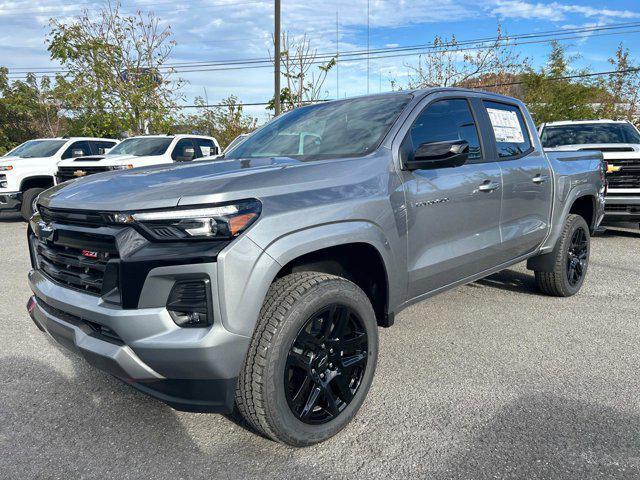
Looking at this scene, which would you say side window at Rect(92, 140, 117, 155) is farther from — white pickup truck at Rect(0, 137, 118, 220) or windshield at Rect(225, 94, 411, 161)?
windshield at Rect(225, 94, 411, 161)

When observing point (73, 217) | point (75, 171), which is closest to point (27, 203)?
point (75, 171)

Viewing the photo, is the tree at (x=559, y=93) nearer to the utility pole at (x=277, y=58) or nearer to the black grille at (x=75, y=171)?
the utility pole at (x=277, y=58)

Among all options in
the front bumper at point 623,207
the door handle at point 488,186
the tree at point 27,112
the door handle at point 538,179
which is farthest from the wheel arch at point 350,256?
the tree at point 27,112

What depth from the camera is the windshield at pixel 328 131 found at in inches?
121

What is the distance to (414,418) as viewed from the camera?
2760 mm

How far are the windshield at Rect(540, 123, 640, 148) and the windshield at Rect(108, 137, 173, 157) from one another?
25.6ft

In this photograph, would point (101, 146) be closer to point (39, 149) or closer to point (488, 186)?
point (39, 149)

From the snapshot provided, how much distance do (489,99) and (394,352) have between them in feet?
7.04

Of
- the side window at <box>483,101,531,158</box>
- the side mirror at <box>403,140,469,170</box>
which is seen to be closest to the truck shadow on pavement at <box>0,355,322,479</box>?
the side mirror at <box>403,140,469,170</box>

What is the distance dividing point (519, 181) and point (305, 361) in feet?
8.10

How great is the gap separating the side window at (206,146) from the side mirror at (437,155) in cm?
918

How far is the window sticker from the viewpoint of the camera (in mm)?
3979

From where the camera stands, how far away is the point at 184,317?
2082 mm

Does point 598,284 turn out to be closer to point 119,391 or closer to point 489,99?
point 489,99
